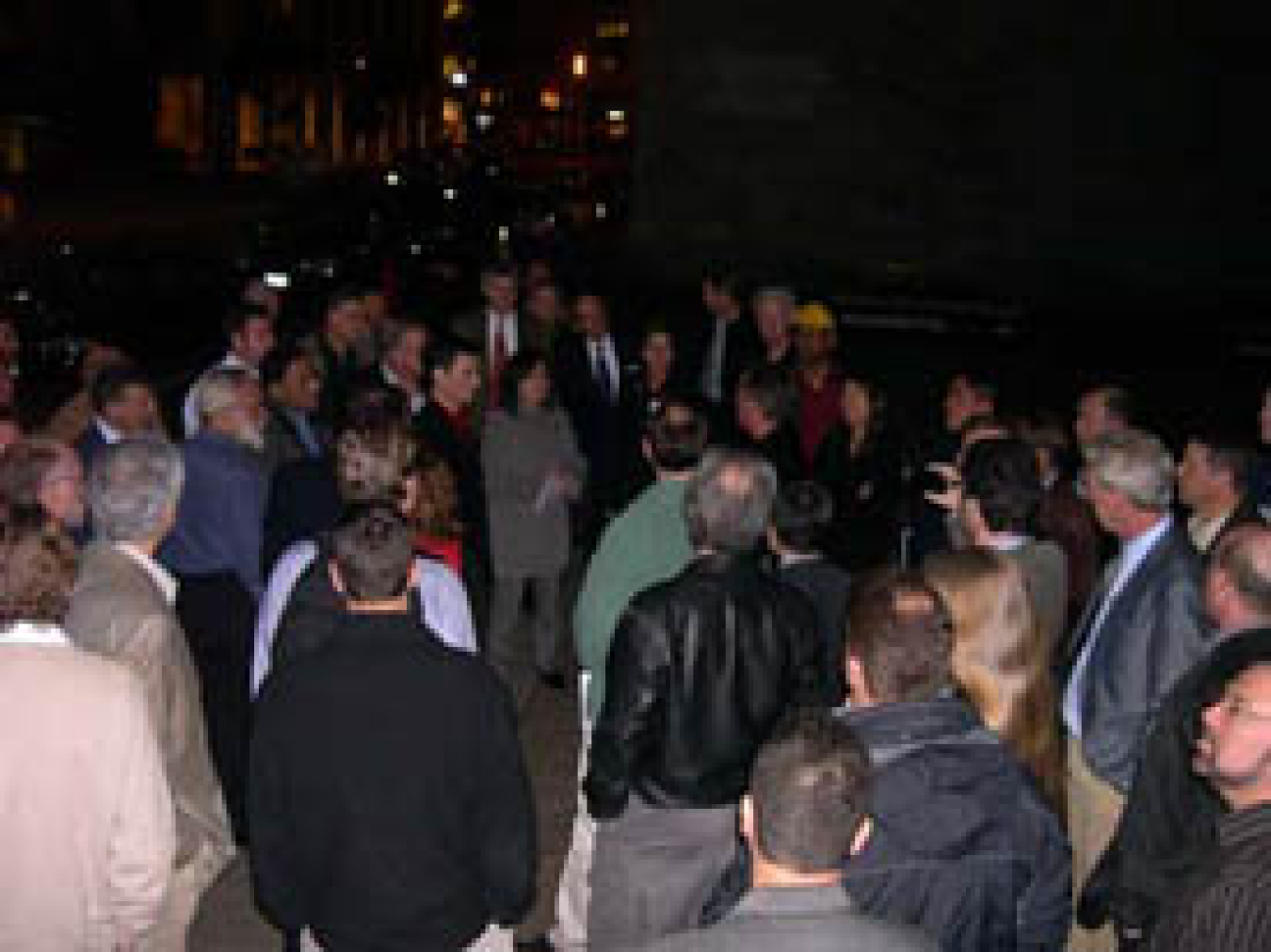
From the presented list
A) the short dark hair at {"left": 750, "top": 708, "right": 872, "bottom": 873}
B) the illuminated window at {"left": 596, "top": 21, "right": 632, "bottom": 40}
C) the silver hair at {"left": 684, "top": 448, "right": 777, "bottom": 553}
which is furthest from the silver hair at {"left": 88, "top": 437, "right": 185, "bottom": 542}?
the illuminated window at {"left": 596, "top": 21, "right": 632, "bottom": 40}

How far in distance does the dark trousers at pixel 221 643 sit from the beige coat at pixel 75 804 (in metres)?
2.42

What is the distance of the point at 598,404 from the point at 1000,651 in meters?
6.33

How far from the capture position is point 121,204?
151 feet

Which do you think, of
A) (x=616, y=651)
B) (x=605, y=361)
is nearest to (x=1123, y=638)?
(x=616, y=651)

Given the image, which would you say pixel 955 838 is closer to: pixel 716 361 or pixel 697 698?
pixel 697 698

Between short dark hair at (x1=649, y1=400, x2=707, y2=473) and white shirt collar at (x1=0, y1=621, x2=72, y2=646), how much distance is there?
7.78ft

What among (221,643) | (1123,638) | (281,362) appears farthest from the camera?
(281,362)

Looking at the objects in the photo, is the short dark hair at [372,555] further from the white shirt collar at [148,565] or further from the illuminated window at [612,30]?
the illuminated window at [612,30]

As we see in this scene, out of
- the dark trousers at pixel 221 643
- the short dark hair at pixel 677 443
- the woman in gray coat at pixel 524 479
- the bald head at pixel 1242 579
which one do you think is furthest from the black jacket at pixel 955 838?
the woman in gray coat at pixel 524 479

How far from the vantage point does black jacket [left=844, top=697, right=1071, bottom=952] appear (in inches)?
148

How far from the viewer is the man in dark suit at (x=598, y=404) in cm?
1043

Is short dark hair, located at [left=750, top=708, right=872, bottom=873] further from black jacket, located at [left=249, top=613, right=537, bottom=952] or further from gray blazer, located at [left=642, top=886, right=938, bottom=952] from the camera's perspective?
black jacket, located at [left=249, top=613, right=537, bottom=952]

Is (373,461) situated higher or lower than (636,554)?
higher

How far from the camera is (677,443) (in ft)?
19.7
